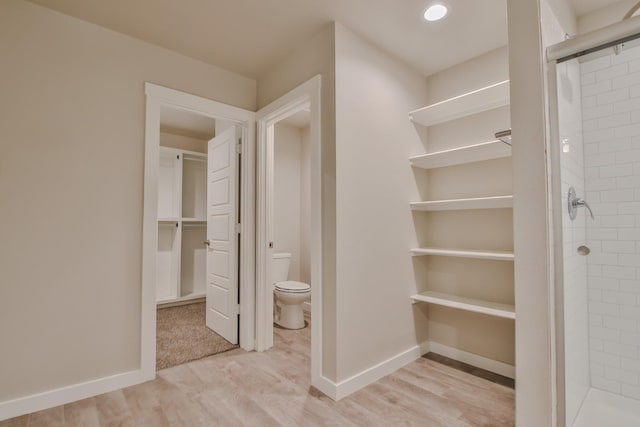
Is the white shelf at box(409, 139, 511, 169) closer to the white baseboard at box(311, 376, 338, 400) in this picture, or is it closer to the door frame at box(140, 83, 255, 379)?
the door frame at box(140, 83, 255, 379)

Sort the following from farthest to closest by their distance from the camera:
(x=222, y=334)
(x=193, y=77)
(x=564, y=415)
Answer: (x=222, y=334), (x=193, y=77), (x=564, y=415)

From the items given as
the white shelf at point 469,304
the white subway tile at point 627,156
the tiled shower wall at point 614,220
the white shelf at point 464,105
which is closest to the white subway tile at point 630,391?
the tiled shower wall at point 614,220

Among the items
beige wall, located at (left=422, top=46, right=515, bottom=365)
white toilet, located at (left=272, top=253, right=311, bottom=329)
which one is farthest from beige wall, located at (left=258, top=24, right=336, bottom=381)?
white toilet, located at (left=272, top=253, right=311, bottom=329)

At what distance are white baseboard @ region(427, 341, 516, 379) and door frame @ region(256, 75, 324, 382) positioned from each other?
4.04 feet

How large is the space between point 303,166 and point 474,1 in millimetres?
2838

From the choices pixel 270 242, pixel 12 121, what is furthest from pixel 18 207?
pixel 270 242

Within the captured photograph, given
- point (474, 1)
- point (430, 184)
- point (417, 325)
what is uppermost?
point (474, 1)

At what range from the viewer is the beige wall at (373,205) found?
6.72ft

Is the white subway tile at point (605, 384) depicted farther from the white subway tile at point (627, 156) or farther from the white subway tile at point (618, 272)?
the white subway tile at point (627, 156)

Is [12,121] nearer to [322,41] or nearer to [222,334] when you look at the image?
[322,41]

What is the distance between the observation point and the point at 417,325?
2.63 m

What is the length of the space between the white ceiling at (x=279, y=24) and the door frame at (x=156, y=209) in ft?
1.31

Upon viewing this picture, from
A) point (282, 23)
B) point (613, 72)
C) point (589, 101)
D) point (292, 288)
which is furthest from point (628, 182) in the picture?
point (292, 288)

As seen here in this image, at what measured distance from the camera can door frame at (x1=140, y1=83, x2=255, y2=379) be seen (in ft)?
7.16
